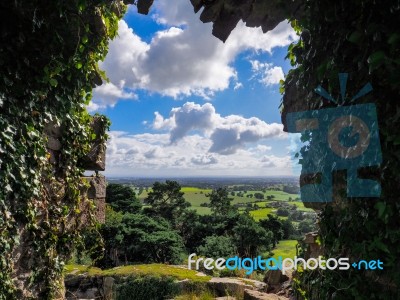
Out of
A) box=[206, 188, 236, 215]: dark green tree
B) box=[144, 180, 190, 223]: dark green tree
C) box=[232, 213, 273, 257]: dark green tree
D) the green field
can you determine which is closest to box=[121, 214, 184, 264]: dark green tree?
box=[232, 213, 273, 257]: dark green tree

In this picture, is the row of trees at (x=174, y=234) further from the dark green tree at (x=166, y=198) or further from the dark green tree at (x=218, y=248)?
the dark green tree at (x=166, y=198)

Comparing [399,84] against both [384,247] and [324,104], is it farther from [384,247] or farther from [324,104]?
[384,247]

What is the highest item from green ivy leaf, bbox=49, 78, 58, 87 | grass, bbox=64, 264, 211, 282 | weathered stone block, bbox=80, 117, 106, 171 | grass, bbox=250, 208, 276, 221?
green ivy leaf, bbox=49, 78, 58, 87

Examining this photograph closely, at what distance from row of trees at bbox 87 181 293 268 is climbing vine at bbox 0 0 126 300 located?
1190 centimetres

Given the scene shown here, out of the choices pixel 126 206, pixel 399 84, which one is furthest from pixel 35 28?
pixel 126 206

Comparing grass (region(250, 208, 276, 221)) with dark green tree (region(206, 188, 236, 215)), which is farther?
dark green tree (region(206, 188, 236, 215))

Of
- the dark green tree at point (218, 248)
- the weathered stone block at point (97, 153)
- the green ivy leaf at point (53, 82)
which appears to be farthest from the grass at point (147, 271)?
the dark green tree at point (218, 248)

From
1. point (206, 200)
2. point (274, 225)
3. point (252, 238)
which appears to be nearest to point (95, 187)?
point (252, 238)

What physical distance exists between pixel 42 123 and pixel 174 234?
710 inches

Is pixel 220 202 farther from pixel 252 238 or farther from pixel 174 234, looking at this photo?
pixel 174 234

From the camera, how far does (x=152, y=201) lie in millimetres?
30219

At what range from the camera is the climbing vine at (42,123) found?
9.62ft

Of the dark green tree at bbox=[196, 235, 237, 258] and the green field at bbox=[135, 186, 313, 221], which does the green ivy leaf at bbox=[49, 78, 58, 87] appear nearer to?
the dark green tree at bbox=[196, 235, 237, 258]

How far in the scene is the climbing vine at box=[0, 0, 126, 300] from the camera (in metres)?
2.93
